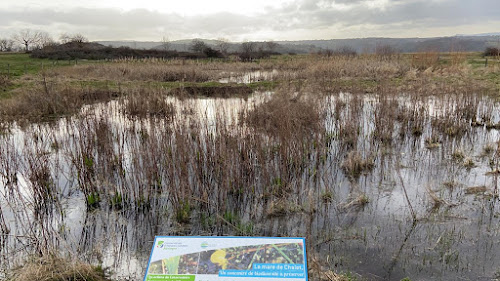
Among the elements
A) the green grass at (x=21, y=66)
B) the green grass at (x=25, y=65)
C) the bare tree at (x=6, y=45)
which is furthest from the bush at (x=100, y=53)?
the bare tree at (x=6, y=45)

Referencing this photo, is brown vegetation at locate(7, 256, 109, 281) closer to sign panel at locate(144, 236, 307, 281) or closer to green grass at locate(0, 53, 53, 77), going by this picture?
sign panel at locate(144, 236, 307, 281)

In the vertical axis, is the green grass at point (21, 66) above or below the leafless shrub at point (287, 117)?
above

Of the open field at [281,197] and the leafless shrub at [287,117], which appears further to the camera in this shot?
the leafless shrub at [287,117]

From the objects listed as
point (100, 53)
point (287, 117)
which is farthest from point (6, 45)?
point (287, 117)

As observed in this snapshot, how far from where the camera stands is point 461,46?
1703cm

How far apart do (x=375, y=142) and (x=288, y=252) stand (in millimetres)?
5235

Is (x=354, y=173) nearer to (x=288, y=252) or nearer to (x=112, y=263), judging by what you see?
(x=288, y=252)

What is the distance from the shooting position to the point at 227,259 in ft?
8.45

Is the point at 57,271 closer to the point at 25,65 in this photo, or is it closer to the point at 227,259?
the point at 227,259

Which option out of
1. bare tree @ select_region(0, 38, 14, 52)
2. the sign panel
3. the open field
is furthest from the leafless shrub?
bare tree @ select_region(0, 38, 14, 52)

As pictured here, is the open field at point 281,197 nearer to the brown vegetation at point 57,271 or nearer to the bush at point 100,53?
the brown vegetation at point 57,271

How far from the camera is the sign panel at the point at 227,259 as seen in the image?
245 centimetres

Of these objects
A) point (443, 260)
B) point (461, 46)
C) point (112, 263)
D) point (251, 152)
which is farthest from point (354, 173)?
point (461, 46)

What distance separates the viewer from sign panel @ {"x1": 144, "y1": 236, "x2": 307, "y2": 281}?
8.02 feet
